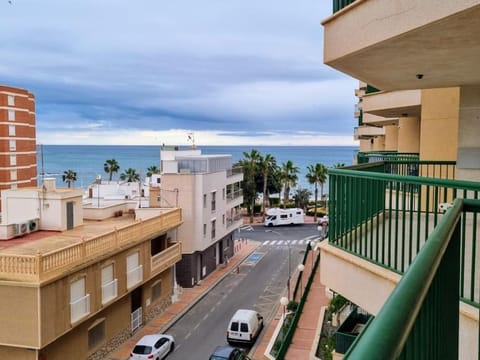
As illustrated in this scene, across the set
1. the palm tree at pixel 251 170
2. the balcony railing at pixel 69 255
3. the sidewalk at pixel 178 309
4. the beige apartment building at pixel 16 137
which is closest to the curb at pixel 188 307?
the sidewalk at pixel 178 309

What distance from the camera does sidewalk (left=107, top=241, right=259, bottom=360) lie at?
21.3 m

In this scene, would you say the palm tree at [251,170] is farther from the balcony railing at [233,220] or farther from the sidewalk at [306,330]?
A: the sidewalk at [306,330]

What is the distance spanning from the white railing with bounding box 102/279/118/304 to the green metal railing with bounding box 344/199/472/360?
18.1 metres

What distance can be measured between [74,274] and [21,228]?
5564 millimetres

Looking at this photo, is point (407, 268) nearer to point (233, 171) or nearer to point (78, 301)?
point (78, 301)

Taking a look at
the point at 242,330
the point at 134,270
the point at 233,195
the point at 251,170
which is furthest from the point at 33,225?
the point at 251,170

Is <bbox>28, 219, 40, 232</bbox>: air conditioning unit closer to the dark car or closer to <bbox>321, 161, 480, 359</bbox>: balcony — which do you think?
the dark car

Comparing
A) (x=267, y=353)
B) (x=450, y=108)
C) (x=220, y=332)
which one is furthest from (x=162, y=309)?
(x=450, y=108)

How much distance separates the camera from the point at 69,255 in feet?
54.0

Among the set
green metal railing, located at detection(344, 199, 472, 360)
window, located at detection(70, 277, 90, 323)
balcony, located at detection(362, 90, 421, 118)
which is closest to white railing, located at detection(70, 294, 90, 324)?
window, located at detection(70, 277, 90, 323)

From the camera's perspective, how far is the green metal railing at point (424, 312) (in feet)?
3.05

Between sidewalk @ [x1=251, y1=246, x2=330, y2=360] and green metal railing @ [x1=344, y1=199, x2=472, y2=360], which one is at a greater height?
green metal railing @ [x1=344, y1=199, x2=472, y2=360]

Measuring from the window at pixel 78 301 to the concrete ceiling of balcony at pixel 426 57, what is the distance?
1377 cm

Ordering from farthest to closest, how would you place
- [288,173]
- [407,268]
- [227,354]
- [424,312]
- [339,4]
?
[288,173], [227,354], [339,4], [407,268], [424,312]
